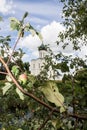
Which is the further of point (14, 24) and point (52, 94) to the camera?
point (14, 24)

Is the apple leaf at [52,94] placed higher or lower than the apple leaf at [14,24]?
lower

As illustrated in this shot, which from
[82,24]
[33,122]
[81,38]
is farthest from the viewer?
[81,38]

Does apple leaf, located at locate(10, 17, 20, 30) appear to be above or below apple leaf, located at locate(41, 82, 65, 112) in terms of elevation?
above

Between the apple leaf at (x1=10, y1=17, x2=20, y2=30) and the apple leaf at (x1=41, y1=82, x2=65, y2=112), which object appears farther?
the apple leaf at (x1=10, y1=17, x2=20, y2=30)

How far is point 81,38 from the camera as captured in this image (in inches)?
617

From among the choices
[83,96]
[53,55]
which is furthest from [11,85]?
[53,55]

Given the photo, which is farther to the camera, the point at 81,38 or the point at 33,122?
the point at 81,38

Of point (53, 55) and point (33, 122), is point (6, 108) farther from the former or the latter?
point (53, 55)

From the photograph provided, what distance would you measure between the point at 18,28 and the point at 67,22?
46.2 feet

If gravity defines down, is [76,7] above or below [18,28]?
above

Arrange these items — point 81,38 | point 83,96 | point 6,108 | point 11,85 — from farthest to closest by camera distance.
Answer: point 81,38 < point 6,108 < point 83,96 < point 11,85

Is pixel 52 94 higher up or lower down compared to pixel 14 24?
lower down

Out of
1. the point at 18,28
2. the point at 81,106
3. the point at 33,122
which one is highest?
the point at 18,28

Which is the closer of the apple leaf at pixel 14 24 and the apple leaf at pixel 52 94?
the apple leaf at pixel 52 94
